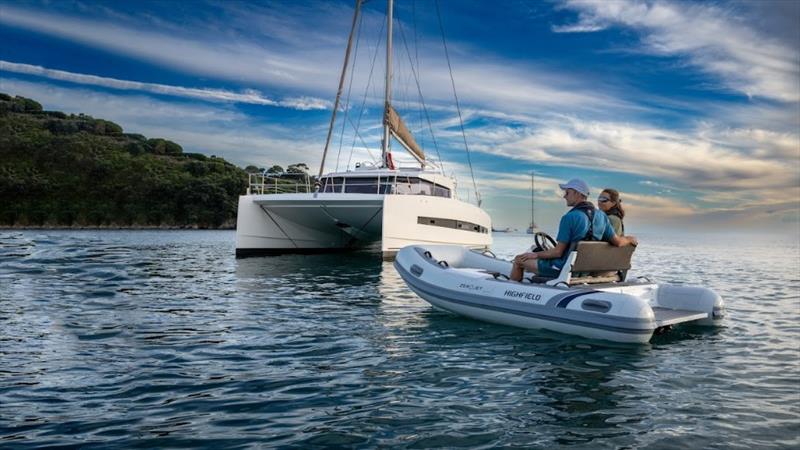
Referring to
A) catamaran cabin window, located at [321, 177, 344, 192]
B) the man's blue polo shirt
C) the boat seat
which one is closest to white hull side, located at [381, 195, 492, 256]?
catamaran cabin window, located at [321, 177, 344, 192]

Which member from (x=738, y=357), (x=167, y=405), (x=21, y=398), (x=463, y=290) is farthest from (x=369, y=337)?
(x=738, y=357)

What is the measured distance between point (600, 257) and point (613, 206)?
37.0 inches

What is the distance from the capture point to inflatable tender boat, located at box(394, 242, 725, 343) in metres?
6.73

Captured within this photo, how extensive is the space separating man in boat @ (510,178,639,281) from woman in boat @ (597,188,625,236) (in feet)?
1.21

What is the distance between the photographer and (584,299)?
6969mm

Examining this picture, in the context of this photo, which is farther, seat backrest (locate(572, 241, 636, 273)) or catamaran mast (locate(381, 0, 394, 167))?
catamaran mast (locate(381, 0, 394, 167))

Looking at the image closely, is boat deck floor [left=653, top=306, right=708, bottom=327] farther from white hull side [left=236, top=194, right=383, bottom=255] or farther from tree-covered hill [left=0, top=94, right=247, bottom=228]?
tree-covered hill [left=0, top=94, right=247, bottom=228]

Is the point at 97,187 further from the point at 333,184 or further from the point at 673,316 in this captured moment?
the point at 673,316

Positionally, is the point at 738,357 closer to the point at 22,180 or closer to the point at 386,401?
the point at 386,401

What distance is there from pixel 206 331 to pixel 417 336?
8.99 ft

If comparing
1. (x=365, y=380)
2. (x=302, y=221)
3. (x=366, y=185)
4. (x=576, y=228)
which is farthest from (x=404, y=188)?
(x=365, y=380)

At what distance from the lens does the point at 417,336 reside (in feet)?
24.2

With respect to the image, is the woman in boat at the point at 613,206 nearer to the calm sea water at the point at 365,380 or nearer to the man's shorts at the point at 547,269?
the man's shorts at the point at 547,269

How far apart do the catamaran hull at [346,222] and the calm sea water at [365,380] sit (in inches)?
327
